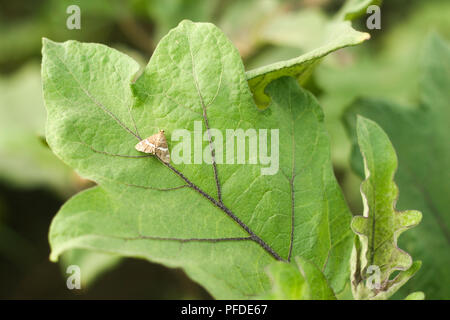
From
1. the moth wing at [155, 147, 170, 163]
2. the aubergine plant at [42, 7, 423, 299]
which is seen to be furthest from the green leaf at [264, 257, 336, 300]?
the moth wing at [155, 147, 170, 163]

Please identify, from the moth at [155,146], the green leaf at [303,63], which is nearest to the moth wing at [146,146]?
the moth at [155,146]

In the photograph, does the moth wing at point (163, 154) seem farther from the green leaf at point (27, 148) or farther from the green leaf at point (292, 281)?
the green leaf at point (27, 148)

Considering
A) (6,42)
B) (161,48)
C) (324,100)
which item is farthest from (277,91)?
(6,42)

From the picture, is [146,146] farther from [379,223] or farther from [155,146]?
[379,223]

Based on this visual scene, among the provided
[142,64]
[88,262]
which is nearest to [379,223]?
[88,262]

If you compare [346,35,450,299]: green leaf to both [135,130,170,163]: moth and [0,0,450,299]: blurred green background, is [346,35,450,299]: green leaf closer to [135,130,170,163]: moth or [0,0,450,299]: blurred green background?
[0,0,450,299]: blurred green background

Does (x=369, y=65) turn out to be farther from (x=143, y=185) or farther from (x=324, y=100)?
(x=143, y=185)
